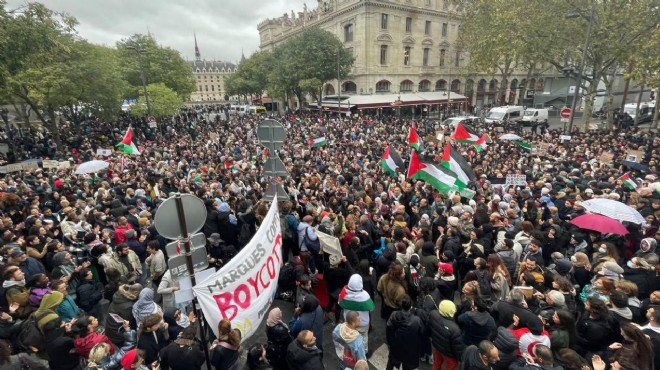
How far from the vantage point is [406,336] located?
4.25 metres

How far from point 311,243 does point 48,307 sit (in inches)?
147

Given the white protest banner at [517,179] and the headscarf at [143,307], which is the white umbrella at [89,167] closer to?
the headscarf at [143,307]

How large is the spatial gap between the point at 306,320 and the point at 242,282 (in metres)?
1.21

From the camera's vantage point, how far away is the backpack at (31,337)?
3879 mm

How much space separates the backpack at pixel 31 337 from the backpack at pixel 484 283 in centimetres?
552

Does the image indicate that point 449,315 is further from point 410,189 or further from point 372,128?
point 372,128

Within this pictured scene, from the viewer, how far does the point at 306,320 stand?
4.28 m

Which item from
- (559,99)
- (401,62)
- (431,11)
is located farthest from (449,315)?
(559,99)

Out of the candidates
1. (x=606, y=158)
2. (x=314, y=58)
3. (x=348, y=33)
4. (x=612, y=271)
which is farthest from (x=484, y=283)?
(x=348, y=33)

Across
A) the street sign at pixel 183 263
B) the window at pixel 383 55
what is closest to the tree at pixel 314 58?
the window at pixel 383 55

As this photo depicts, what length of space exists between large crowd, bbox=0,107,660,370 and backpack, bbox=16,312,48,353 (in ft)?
0.09

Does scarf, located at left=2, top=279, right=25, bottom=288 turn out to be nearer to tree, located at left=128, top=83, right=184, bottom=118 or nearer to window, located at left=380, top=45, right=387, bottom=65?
tree, located at left=128, top=83, right=184, bottom=118

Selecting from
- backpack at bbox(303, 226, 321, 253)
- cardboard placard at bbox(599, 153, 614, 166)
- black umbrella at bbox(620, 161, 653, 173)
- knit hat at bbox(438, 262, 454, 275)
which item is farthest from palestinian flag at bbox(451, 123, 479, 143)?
backpack at bbox(303, 226, 321, 253)

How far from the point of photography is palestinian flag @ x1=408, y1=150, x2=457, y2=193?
8.31 metres
